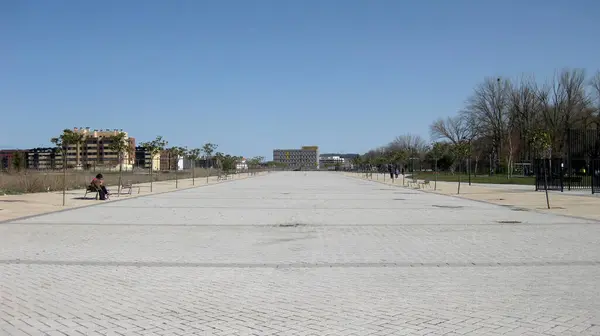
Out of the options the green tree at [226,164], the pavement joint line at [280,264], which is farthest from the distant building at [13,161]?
the pavement joint line at [280,264]

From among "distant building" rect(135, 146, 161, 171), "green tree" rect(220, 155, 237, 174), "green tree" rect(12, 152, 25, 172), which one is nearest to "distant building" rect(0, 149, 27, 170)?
"green tree" rect(12, 152, 25, 172)

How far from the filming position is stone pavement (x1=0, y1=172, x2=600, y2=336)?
18.2ft

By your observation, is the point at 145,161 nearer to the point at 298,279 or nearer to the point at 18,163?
the point at 18,163

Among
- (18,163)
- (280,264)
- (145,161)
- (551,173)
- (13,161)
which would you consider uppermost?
(145,161)

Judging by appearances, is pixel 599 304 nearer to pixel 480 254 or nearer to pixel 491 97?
pixel 480 254

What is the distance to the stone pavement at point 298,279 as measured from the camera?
18.2 feet

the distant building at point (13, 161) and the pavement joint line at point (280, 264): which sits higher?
the distant building at point (13, 161)

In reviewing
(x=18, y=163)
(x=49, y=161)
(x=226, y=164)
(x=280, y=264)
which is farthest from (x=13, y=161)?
(x=280, y=264)

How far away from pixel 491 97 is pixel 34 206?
6810 centimetres

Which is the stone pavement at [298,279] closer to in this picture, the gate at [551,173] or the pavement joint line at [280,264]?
the pavement joint line at [280,264]

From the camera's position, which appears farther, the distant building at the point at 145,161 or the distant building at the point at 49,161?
the distant building at the point at 145,161

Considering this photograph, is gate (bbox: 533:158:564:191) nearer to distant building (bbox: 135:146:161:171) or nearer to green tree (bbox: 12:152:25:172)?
distant building (bbox: 135:146:161:171)

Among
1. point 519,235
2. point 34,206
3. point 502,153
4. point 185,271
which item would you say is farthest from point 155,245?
point 502,153

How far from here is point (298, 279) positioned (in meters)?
7.77
